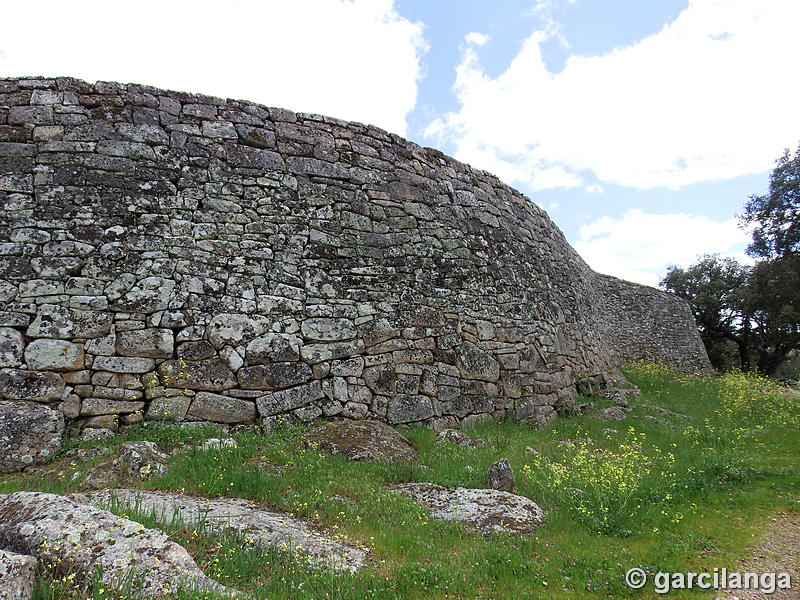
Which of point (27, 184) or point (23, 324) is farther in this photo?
point (27, 184)

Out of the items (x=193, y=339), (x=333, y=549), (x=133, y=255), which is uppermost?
(x=133, y=255)

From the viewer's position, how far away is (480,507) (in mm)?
4945

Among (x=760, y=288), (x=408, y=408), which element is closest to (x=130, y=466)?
(x=408, y=408)

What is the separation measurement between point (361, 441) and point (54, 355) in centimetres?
406

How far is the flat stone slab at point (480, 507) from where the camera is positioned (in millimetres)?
4625

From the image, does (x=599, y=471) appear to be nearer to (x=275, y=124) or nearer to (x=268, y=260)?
(x=268, y=260)

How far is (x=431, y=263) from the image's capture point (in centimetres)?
895

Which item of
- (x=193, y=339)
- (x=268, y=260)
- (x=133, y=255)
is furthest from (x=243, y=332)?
(x=133, y=255)

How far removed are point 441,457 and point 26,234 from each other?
6.32 metres

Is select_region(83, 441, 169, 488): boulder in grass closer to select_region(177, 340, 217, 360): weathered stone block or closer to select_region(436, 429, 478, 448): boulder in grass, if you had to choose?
select_region(177, 340, 217, 360): weathered stone block

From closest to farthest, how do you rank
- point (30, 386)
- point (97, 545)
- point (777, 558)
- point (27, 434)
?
point (97, 545) → point (777, 558) → point (27, 434) → point (30, 386)

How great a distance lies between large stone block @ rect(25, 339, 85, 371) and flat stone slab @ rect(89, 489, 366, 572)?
7.77 ft

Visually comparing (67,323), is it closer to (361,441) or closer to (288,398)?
(288,398)

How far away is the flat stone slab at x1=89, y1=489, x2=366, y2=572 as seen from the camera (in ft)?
12.1
